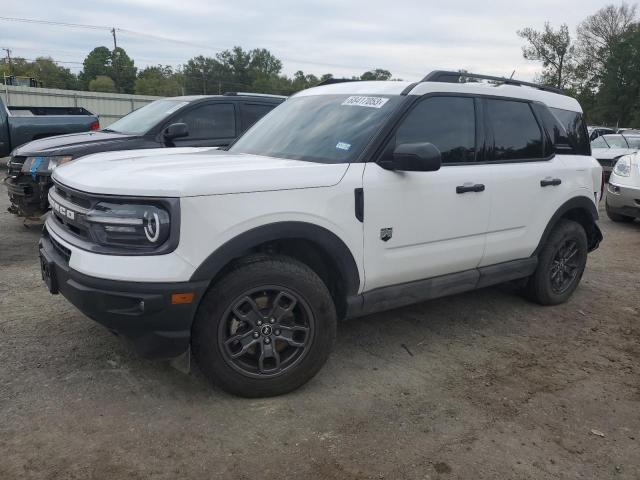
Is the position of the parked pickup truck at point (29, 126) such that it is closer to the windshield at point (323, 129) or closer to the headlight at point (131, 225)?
the windshield at point (323, 129)

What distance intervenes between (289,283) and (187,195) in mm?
740

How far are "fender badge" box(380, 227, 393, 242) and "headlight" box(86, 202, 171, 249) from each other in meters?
1.33

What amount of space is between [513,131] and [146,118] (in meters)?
4.88

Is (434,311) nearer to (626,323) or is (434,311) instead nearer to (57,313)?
(626,323)

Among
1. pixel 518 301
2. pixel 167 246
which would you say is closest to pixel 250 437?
pixel 167 246

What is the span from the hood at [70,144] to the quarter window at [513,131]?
4412 mm

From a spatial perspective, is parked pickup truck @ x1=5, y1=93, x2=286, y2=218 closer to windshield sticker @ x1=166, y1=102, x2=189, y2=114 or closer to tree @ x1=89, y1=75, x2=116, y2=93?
windshield sticker @ x1=166, y1=102, x2=189, y2=114

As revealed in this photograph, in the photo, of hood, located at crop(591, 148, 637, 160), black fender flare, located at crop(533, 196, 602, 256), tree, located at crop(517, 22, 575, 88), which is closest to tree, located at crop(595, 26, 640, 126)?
tree, located at crop(517, 22, 575, 88)

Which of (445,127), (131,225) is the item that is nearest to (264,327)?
(131,225)

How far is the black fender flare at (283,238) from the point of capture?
2855mm

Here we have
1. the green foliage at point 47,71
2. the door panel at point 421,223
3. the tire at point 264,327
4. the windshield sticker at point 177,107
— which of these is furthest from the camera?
the green foliage at point 47,71

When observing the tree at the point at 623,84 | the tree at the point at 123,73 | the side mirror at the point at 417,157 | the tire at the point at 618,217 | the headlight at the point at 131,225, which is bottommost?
the tire at the point at 618,217

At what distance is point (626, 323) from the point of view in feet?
15.4

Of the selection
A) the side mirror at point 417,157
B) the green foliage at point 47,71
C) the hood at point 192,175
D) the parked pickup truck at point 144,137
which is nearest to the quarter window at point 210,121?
the parked pickup truck at point 144,137
